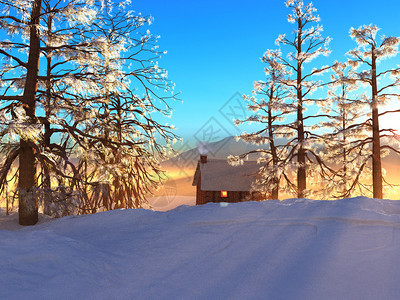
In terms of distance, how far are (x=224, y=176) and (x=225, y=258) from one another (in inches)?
888

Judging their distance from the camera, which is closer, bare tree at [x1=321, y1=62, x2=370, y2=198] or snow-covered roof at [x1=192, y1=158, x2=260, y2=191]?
bare tree at [x1=321, y1=62, x2=370, y2=198]

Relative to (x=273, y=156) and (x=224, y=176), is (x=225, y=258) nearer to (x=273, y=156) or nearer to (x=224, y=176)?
(x=273, y=156)

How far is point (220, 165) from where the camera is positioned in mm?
28203

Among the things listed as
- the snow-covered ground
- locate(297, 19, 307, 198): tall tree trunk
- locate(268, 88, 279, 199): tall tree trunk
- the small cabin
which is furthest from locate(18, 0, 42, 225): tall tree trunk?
the small cabin

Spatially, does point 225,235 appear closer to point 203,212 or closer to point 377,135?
point 203,212

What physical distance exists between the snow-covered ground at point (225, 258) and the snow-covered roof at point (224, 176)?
19838 mm

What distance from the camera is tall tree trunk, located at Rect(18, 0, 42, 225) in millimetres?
9516

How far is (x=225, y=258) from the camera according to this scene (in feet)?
14.1

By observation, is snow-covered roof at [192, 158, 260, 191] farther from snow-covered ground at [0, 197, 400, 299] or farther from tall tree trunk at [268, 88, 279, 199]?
snow-covered ground at [0, 197, 400, 299]

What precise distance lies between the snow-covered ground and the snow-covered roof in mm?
19838

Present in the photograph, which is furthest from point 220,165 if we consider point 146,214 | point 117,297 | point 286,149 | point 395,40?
point 117,297

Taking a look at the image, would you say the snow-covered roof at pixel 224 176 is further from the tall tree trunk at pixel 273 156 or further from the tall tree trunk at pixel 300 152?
the tall tree trunk at pixel 300 152

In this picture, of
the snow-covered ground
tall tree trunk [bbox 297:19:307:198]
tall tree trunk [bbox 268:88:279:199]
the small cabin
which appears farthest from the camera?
the small cabin

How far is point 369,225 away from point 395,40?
14.9 m
